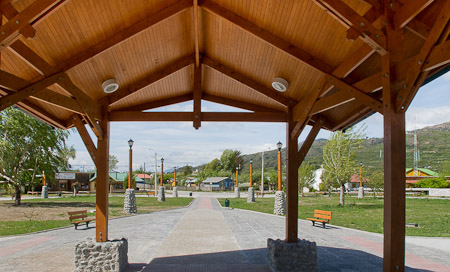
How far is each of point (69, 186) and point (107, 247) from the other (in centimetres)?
4957

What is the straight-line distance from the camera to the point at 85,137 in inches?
267

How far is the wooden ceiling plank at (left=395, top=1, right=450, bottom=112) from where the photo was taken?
323 centimetres

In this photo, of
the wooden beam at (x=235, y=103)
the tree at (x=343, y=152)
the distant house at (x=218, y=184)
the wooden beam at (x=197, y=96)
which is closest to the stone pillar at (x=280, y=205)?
the tree at (x=343, y=152)

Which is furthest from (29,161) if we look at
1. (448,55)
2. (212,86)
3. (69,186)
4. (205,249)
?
(69,186)

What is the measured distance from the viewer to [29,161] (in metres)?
23.0

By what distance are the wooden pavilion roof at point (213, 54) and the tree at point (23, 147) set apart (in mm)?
16662

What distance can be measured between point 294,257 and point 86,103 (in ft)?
15.7

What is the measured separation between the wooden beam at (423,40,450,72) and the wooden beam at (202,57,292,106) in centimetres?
393

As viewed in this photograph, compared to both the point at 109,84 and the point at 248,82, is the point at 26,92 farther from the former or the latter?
the point at 248,82

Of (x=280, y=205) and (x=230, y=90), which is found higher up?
(x=230, y=90)

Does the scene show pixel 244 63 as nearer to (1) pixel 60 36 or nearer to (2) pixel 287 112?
(2) pixel 287 112

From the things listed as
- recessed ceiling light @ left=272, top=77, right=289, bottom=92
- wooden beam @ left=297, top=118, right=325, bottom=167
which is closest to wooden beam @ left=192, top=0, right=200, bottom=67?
recessed ceiling light @ left=272, top=77, right=289, bottom=92

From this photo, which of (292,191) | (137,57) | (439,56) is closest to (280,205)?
(292,191)

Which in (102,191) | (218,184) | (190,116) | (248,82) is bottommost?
(218,184)
